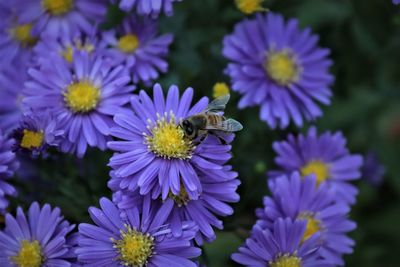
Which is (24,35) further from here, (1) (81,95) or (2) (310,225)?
(2) (310,225)

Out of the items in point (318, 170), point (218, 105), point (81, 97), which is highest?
point (318, 170)

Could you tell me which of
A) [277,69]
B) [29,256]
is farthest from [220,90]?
[29,256]

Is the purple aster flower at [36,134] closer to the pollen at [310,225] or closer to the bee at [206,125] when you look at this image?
the bee at [206,125]

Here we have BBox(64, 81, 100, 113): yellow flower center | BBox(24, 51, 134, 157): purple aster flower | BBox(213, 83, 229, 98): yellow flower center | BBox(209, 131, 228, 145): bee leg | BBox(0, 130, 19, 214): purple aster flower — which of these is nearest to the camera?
BBox(209, 131, 228, 145): bee leg

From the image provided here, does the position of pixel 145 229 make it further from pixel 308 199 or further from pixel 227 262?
pixel 227 262

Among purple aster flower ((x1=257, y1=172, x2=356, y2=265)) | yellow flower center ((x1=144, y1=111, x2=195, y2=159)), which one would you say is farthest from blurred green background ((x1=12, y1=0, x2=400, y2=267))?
yellow flower center ((x1=144, y1=111, x2=195, y2=159))

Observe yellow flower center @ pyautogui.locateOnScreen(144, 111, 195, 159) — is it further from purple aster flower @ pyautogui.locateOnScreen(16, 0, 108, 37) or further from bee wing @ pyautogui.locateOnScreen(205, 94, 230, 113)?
purple aster flower @ pyautogui.locateOnScreen(16, 0, 108, 37)

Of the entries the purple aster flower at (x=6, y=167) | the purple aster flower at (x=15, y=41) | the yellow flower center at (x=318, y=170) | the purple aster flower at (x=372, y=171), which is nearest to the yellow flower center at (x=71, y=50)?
the purple aster flower at (x=15, y=41)
